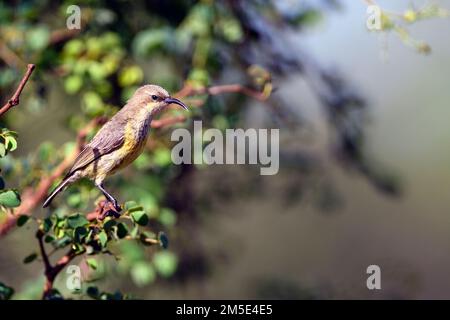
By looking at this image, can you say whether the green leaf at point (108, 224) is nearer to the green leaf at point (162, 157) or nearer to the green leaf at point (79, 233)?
the green leaf at point (79, 233)

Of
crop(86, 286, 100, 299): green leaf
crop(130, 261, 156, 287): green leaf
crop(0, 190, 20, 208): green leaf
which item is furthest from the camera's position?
crop(130, 261, 156, 287): green leaf

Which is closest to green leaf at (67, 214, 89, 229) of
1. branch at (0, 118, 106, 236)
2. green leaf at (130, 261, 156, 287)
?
branch at (0, 118, 106, 236)

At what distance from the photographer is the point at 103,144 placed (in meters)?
3.04

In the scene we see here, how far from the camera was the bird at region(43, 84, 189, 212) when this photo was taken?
2900mm

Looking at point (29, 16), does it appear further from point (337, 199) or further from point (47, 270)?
point (337, 199)

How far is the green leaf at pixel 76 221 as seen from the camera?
2.76 metres

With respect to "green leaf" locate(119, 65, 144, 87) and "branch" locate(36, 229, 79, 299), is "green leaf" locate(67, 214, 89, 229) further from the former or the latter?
"green leaf" locate(119, 65, 144, 87)

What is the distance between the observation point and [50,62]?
469cm

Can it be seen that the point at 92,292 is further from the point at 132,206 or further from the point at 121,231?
the point at 132,206

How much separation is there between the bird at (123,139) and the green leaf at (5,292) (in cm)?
37

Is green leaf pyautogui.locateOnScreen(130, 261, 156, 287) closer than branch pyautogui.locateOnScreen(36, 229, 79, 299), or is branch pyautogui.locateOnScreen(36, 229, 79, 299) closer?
branch pyautogui.locateOnScreen(36, 229, 79, 299)

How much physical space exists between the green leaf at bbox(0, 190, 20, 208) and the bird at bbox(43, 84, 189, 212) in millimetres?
240

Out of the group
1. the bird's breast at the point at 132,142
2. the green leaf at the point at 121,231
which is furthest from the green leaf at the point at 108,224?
the bird's breast at the point at 132,142
